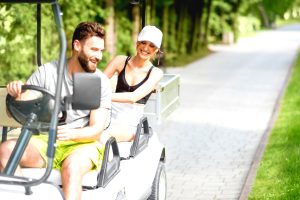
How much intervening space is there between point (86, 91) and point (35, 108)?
0.42 metres

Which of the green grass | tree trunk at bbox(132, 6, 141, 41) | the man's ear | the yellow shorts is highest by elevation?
the man's ear

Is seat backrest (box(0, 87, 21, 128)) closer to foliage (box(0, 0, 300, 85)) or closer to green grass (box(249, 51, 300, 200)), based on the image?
foliage (box(0, 0, 300, 85))

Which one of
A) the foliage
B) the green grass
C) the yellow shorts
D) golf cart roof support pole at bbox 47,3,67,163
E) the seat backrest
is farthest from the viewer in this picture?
the foliage

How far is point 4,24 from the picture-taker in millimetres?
12500

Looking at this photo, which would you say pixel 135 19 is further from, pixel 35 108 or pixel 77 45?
pixel 35 108

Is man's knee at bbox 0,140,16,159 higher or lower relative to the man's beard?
lower

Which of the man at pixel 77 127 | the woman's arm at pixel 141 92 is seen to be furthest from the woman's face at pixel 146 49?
the man at pixel 77 127

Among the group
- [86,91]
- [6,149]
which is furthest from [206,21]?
[86,91]

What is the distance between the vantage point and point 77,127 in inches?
207

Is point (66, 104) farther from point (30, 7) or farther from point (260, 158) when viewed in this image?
point (30, 7)

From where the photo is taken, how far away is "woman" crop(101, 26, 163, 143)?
650cm

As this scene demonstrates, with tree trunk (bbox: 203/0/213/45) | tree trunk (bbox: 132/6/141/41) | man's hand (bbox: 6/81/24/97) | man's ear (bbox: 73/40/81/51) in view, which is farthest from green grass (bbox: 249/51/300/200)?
tree trunk (bbox: 203/0/213/45)

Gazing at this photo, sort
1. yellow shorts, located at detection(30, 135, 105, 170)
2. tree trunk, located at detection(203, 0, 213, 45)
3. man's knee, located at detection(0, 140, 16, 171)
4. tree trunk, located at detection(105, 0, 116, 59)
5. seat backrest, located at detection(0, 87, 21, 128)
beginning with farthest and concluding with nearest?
tree trunk, located at detection(203, 0, 213, 45) < tree trunk, located at detection(105, 0, 116, 59) < seat backrest, located at detection(0, 87, 21, 128) < yellow shorts, located at detection(30, 135, 105, 170) < man's knee, located at detection(0, 140, 16, 171)

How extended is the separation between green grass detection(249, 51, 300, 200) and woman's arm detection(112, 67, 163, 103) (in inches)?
62.7
